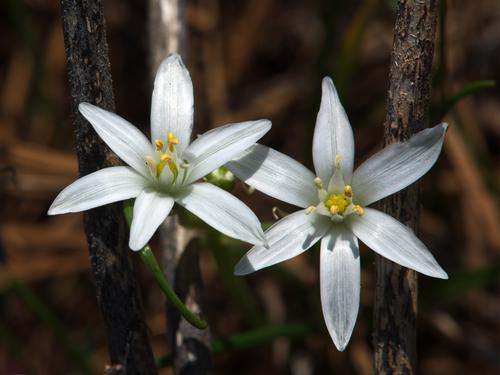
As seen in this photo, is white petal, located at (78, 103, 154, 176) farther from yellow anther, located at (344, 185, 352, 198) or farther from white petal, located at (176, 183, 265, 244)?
yellow anther, located at (344, 185, 352, 198)

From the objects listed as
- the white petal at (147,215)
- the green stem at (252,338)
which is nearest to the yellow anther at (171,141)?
the white petal at (147,215)

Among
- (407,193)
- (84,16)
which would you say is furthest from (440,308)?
(84,16)

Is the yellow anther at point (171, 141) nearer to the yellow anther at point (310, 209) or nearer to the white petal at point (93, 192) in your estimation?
the white petal at point (93, 192)

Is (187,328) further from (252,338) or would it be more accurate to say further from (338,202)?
(338,202)

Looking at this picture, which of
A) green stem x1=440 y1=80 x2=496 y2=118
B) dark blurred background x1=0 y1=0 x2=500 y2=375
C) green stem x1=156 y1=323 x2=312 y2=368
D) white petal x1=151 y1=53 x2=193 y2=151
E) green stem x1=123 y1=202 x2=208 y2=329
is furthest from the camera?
dark blurred background x1=0 y1=0 x2=500 y2=375

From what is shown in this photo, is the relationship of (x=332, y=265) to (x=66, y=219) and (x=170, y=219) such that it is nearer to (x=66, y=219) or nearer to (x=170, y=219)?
(x=170, y=219)

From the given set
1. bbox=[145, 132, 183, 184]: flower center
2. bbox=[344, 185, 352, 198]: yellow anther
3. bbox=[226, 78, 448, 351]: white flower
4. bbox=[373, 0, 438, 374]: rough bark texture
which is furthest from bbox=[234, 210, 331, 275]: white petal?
bbox=[145, 132, 183, 184]: flower center
